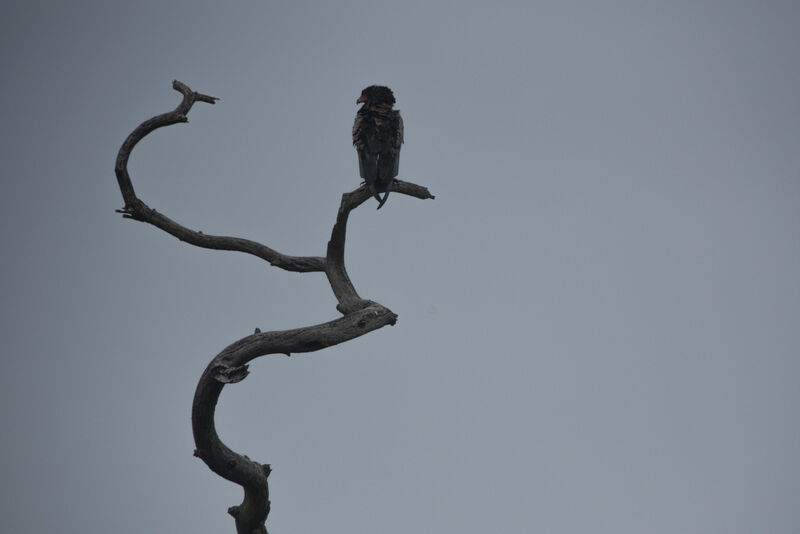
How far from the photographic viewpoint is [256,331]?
6340 millimetres

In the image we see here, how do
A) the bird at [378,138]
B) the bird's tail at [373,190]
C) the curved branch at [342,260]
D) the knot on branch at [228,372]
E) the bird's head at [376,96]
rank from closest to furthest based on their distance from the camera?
the knot on branch at [228,372] < the curved branch at [342,260] < the bird's tail at [373,190] < the bird at [378,138] < the bird's head at [376,96]

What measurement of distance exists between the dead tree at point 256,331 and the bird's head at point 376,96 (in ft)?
2.28

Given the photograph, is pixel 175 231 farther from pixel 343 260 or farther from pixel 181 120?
pixel 343 260

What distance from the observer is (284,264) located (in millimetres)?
6973

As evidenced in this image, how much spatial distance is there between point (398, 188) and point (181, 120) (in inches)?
65.8

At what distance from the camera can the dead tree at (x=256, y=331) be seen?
6.28 meters

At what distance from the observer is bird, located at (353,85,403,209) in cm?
700

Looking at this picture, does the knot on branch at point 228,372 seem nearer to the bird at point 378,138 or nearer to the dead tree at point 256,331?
the dead tree at point 256,331

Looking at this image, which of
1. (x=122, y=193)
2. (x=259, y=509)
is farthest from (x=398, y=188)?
(x=259, y=509)

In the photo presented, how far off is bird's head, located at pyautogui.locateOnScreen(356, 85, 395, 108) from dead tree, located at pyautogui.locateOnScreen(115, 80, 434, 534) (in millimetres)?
694

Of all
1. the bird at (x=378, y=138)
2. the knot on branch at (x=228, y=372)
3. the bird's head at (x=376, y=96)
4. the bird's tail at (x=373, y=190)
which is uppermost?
the bird's head at (x=376, y=96)

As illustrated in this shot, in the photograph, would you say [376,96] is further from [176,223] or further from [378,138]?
[176,223]

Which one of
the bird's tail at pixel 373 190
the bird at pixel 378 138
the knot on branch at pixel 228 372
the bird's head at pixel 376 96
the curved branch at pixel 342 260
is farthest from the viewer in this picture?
the bird's head at pixel 376 96

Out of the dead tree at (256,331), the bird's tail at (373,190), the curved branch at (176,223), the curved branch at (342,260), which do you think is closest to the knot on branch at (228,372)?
the dead tree at (256,331)
